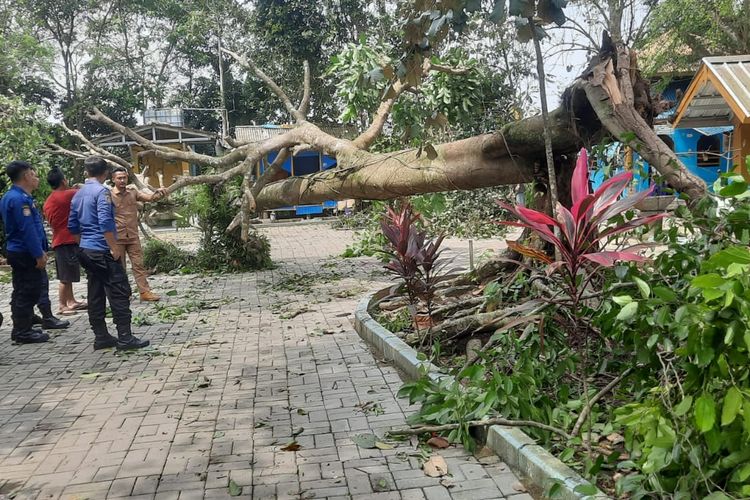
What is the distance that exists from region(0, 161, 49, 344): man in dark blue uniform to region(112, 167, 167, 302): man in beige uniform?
1334 mm

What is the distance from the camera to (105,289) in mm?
6527

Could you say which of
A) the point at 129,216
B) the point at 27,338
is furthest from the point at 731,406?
the point at 129,216

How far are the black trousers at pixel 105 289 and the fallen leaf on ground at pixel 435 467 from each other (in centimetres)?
408

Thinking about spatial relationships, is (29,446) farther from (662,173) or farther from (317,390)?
(662,173)

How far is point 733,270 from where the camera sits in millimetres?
2176

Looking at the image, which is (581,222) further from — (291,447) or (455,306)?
(455,306)

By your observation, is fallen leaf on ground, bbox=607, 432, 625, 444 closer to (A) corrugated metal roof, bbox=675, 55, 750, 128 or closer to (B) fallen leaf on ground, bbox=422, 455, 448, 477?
(B) fallen leaf on ground, bbox=422, 455, 448, 477

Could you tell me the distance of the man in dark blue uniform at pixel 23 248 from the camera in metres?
6.79

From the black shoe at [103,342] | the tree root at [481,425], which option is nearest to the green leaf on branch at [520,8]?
the tree root at [481,425]

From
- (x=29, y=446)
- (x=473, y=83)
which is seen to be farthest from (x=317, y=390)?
(x=473, y=83)

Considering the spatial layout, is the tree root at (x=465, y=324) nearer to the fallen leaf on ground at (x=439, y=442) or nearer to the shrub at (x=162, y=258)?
the fallen leaf on ground at (x=439, y=442)

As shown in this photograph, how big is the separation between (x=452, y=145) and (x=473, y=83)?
133 inches

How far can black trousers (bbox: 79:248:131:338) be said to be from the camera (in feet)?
21.0

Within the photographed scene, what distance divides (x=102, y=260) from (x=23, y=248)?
112cm
